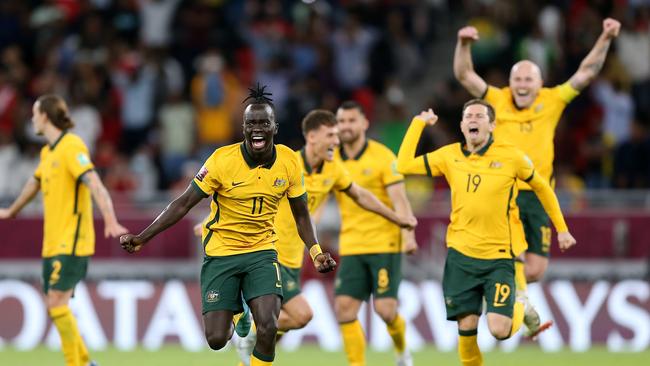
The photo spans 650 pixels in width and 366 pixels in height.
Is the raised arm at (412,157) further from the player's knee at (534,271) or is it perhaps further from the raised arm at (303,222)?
the player's knee at (534,271)

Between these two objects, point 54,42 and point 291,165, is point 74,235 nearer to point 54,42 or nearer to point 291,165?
point 291,165

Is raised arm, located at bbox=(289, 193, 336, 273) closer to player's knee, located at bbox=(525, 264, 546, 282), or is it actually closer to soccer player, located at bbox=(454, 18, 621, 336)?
soccer player, located at bbox=(454, 18, 621, 336)

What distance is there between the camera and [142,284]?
17.6m

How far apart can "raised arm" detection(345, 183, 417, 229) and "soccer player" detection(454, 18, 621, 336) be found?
1.24 meters

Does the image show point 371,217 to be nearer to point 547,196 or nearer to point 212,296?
point 547,196

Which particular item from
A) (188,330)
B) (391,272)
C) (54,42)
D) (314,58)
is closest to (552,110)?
(391,272)

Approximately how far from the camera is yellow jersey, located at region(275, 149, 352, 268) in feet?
42.0

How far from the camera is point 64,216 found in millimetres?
13094

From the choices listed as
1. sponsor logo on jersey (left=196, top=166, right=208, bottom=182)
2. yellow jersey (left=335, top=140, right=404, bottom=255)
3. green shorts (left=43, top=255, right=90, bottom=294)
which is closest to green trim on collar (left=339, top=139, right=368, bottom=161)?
yellow jersey (left=335, top=140, right=404, bottom=255)

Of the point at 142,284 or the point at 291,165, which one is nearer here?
the point at 291,165

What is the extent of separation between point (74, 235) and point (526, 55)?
9.60 metres

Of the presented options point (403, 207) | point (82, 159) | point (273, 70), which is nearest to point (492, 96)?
point (403, 207)

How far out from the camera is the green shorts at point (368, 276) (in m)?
13.7

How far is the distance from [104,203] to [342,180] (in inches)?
85.6
